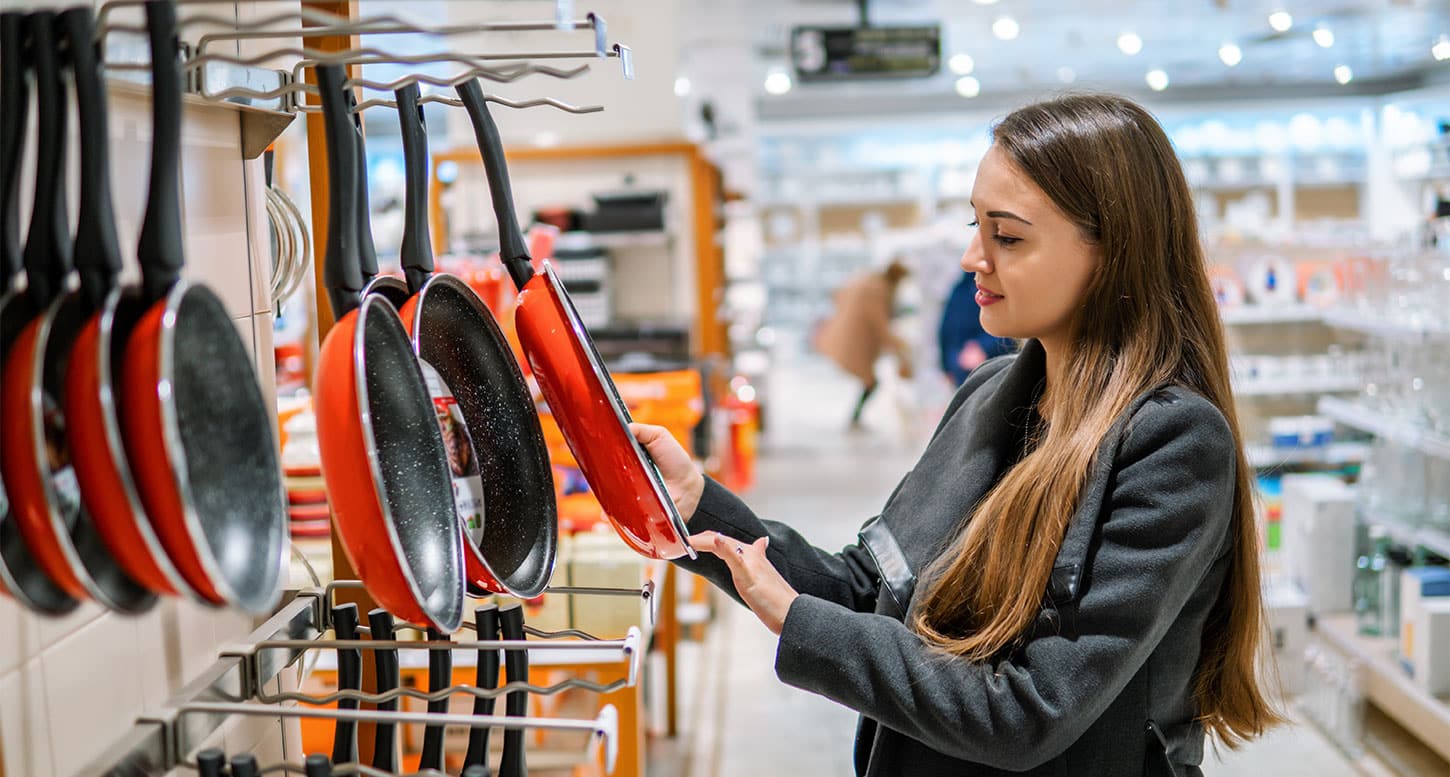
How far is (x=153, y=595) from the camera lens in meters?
0.73

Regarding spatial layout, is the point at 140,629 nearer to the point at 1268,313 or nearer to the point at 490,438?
the point at 490,438

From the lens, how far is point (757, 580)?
4.16 ft

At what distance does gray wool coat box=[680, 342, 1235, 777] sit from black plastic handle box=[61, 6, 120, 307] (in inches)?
29.9

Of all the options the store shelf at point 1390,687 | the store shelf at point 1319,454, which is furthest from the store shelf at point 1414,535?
the store shelf at point 1319,454

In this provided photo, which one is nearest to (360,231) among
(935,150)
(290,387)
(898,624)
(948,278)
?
(898,624)

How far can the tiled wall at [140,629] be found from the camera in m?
0.89

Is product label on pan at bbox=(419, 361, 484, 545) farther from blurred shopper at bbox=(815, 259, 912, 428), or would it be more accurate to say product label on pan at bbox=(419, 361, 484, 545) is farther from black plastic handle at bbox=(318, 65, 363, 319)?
blurred shopper at bbox=(815, 259, 912, 428)

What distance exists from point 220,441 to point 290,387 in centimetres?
389

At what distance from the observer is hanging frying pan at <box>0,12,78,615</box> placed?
0.70 meters

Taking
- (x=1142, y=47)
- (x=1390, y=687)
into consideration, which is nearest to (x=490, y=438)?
(x=1390, y=687)

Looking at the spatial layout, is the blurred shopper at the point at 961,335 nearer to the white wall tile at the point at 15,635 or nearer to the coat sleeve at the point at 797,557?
the coat sleeve at the point at 797,557

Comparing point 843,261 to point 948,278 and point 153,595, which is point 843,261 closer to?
point 948,278

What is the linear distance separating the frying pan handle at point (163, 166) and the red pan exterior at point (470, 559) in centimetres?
22

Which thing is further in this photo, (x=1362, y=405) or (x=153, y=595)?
(x=1362, y=405)
